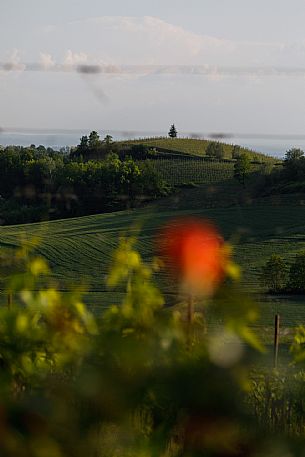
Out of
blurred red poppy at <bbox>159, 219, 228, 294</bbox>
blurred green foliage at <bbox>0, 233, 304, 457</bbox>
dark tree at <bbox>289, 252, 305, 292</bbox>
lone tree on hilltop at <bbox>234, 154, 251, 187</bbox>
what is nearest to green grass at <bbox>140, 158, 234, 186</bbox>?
lone tree on hilltop at <bbox>234, 154, 251, 187</bbox>

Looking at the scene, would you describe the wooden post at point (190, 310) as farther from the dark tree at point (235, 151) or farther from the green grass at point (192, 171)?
the dark tree at point (235, 151)

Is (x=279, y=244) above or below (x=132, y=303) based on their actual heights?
below

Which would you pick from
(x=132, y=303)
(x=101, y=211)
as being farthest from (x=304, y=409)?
(x=101, y=211)

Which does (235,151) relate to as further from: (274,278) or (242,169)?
Answer: (274,278)

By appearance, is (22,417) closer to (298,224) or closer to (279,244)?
(279,244)

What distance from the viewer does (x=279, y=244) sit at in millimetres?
27656

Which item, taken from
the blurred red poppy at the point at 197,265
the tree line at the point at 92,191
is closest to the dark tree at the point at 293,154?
the tree line at the point at 92,191

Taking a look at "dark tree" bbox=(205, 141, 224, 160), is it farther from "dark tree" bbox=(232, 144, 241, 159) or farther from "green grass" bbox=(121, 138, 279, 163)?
"dark tree" bbox=(232, 144, 241, 159)

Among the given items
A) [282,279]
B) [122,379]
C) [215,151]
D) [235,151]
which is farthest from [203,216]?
[122,379]

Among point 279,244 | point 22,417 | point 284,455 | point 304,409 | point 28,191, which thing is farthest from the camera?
point 28,191

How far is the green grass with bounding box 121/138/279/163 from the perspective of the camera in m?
62.1

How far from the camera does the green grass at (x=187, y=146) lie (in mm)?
62094

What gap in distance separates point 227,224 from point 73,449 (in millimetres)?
30720

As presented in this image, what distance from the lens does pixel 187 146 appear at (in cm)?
6456
